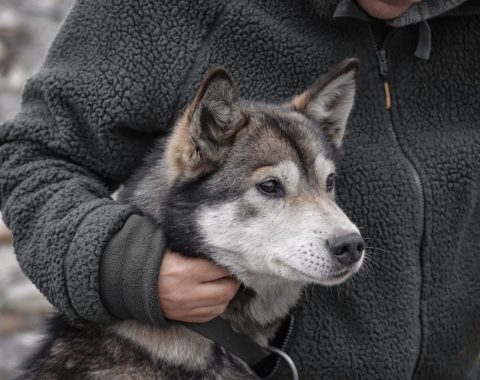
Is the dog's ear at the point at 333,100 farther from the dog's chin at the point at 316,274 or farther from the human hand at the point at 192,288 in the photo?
the human hand at the point at 192,288

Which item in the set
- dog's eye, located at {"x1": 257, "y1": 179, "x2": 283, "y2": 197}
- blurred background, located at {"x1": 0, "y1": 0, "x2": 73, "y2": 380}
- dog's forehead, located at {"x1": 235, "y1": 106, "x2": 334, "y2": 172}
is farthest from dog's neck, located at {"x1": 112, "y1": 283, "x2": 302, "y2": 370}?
blurred background, located at {"x1": 0, "y1": 0, "x2": 73, "y2": 380}

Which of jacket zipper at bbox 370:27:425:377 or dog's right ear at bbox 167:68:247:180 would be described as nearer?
dog's right ear at bbox 167:68:247:180

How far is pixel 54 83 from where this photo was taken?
2371mm

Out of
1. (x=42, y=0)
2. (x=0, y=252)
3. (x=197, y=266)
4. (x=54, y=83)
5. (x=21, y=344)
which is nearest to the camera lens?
(x=197, y=266)

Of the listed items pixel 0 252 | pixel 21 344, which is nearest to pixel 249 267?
pixel 21 344

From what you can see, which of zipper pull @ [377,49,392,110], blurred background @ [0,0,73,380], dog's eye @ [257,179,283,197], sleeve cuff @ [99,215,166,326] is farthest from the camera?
blurred background @ [0,0,73,380]

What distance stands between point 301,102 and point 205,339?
89cm

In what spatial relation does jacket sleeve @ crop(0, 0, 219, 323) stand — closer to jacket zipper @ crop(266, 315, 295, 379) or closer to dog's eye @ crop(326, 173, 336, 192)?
jacket zipper @ crop(266, 315, 295, 379)

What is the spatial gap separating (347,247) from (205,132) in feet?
1.92

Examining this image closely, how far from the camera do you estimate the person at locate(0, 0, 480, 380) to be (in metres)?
2.35

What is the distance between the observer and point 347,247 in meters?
2.12

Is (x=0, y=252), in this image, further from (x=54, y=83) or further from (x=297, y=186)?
(x=297, y=186)

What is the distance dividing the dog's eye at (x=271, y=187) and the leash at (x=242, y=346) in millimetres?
449

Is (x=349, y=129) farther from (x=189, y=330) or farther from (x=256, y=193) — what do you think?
(x=189, y=330)
